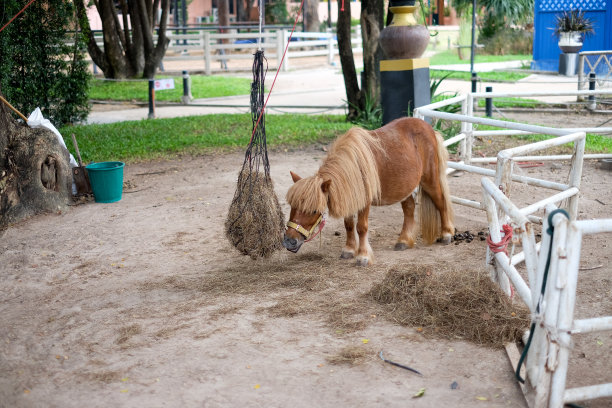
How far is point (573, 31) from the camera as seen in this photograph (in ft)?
60.8

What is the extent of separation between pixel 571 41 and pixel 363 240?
16.1 m

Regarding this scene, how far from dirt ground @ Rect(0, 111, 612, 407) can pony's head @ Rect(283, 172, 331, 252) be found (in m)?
0.43

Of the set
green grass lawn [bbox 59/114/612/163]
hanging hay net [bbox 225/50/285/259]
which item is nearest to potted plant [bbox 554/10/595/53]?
green grass lawn [bbox 59/114/612/163]

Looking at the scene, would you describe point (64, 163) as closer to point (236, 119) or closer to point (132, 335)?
point (132, 335)

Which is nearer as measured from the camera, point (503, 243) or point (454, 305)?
point (503, 243)

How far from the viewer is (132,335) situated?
4098 mm

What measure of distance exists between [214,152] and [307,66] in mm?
16039

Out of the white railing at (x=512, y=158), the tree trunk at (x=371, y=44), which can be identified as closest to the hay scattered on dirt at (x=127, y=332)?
the white railing at (x=512, y=158)

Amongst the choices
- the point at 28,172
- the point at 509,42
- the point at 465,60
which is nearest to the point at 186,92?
the point at 28,172

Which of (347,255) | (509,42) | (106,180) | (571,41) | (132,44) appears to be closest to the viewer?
(347,255)

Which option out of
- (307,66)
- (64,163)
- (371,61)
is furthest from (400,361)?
(307,66)

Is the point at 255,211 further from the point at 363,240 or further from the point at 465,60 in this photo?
the point at 465,60

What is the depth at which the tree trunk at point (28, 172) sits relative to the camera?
6676 millimetres

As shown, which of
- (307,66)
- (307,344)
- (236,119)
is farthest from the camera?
(307,66)
